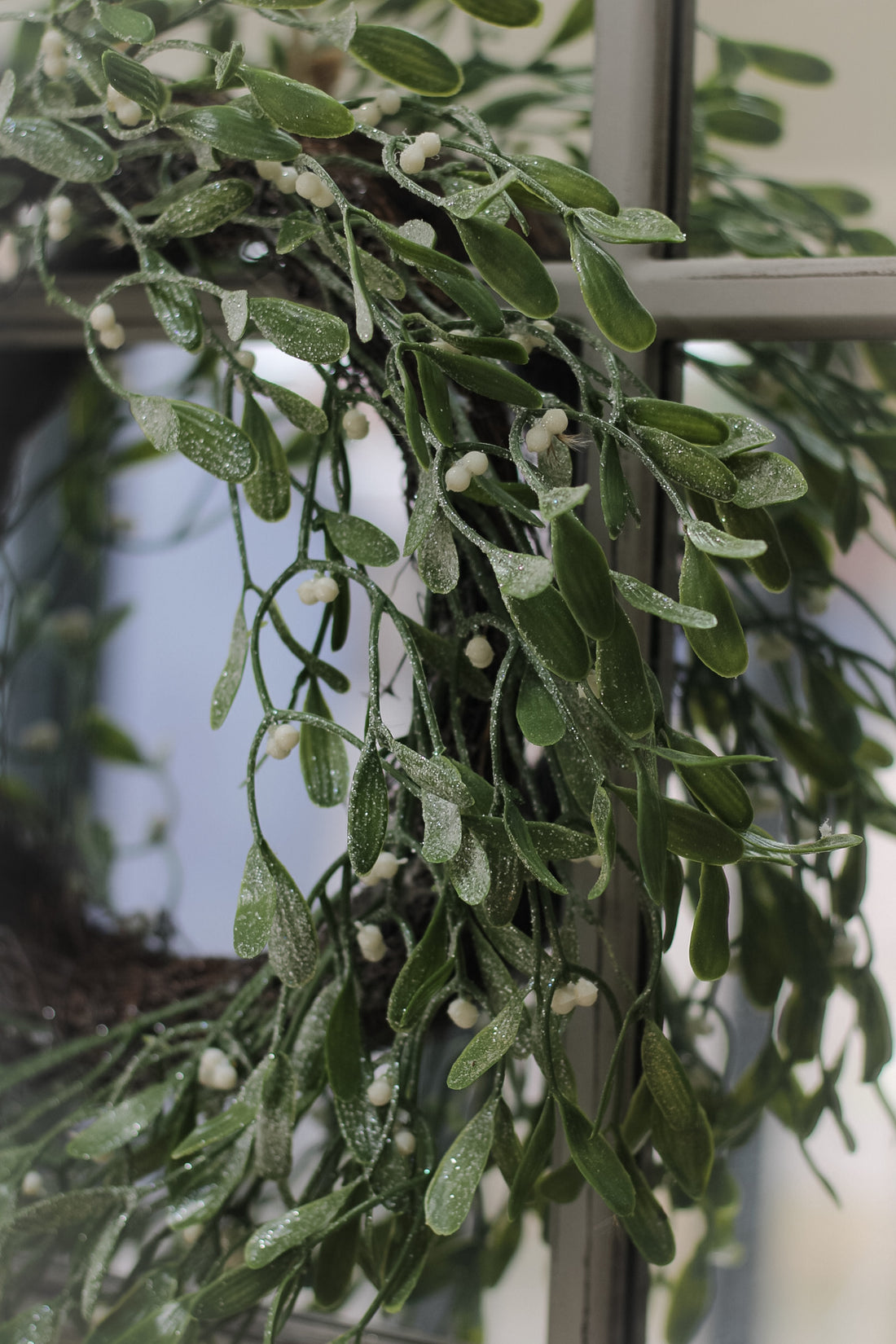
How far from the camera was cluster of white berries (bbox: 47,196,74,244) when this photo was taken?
0.49 m

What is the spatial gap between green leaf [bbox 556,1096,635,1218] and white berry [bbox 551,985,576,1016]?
39 mm

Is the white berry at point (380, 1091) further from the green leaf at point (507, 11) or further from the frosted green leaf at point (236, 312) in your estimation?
the green leaf at point (507, 11)

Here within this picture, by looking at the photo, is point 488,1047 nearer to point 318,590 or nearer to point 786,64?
point 318,590

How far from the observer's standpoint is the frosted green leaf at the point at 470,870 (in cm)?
32

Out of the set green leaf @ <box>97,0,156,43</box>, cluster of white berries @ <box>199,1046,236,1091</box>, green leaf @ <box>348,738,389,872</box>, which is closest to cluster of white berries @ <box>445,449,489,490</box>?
green leaf @ <box>348,738,389,872</box>

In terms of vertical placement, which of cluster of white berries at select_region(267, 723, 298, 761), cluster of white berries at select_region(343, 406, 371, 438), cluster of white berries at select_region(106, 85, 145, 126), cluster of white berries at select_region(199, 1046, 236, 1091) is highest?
cluster of white berries at select_region(106, 85, 145, 126)

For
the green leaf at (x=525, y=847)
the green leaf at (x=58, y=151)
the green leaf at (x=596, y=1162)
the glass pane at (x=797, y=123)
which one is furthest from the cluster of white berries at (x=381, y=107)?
the green leaf at (x=596, y=1162)

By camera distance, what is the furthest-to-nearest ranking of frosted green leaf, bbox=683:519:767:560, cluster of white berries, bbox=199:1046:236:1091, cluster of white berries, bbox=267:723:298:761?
cluster of white berries, bbox=199:1046:236:1091 < cluster of white berries, bbox=267:723:298:761 < frosted green leaf, bbox=683:519:767:560

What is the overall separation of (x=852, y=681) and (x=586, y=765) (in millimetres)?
252

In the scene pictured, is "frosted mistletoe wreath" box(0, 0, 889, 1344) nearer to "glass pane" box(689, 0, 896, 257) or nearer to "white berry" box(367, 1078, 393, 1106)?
"white berry" box(367, 1078, 393, 1106)

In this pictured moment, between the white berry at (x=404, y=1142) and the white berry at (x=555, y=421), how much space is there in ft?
1.06

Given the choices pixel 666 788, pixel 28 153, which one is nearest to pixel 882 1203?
pixel 666 788

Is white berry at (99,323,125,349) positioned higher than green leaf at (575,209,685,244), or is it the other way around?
green leaf at (575,209,685,244)

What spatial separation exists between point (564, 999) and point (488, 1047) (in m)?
0.07
